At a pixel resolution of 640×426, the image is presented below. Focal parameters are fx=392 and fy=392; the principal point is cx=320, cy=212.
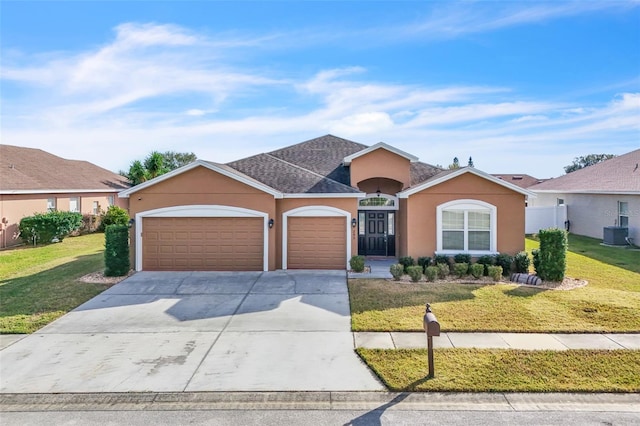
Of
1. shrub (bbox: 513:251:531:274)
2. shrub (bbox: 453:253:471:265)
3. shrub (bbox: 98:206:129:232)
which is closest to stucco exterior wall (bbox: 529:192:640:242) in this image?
shrub (bbox: 513:251:531:274)

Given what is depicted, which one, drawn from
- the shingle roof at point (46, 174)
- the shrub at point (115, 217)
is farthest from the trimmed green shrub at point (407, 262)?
the shingle roof at point (46, 174)

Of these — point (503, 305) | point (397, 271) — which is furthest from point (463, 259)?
point (503, 305)

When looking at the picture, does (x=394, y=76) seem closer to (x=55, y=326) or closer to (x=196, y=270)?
Answer: (x=196, y=270)

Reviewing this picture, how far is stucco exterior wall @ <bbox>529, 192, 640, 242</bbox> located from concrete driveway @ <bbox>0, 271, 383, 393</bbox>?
17.7m

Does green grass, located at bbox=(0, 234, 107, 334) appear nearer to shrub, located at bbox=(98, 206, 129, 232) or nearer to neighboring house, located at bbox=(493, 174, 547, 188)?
shrub, located at bbox=(98, 206, 129, 232)

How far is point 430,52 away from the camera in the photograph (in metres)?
16.3

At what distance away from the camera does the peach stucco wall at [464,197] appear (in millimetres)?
14617

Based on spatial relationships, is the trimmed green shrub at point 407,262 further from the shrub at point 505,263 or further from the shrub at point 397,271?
the shrub at point 505,263

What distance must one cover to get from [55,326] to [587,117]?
27599 millimetres

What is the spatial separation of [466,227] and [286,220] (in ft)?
22.4

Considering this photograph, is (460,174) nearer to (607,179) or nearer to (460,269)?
(460,269)

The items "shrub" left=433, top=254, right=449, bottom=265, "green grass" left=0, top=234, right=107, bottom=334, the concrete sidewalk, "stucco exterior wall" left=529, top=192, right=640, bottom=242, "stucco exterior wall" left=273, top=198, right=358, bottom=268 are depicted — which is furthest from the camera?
"stucco exterior wall" left=529, top=192, right=640, bottom=242

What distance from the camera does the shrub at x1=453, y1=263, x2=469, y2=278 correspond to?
13.2 meters

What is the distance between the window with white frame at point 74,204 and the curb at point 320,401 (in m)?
24.2
